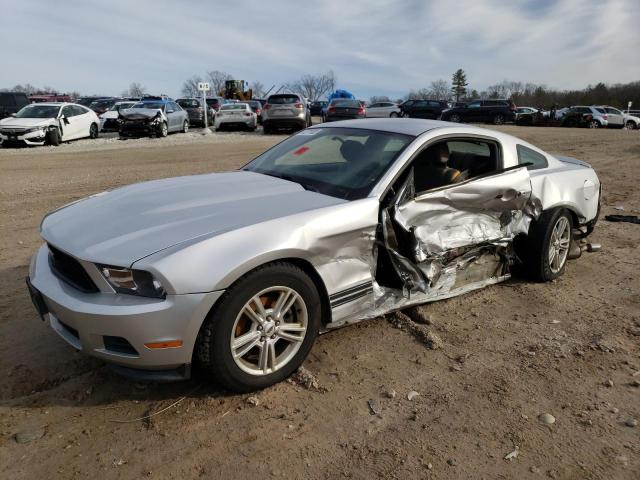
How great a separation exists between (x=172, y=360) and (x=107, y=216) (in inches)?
41.7

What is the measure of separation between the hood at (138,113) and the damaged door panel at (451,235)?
16.7 meters

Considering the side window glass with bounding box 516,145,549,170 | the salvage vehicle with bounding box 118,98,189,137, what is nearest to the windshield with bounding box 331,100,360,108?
the salvage vehicle with bounding box 118,98,189,137

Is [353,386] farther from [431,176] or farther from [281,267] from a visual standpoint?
[431,176]

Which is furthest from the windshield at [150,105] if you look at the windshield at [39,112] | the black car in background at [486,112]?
the black car in background at [486,112]

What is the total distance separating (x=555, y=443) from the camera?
242 centimetres

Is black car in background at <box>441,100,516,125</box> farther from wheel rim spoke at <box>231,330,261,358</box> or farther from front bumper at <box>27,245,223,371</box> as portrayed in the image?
front bumper at <box>27,245,223,371</box>

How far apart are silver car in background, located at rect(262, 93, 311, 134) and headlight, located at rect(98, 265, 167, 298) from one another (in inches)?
689

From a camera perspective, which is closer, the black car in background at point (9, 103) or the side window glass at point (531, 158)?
the side window glass at point (531, 158)

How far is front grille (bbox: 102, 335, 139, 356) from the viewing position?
242 cm

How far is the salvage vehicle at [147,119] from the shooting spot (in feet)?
58.7

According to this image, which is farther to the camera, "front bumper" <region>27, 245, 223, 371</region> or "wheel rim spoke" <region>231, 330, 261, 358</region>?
"wheel rim spoke" <region>231, 330, 261, 358</region>

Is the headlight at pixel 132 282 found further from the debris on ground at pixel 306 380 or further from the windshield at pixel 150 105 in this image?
the windshield at pixel 150 105

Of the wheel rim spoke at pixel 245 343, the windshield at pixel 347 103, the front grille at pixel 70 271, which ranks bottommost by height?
the wheel rim spoke at pixel 245 343

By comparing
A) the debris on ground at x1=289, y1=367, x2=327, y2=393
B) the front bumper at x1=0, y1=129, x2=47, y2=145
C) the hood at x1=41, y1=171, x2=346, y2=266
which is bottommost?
the debris on ground at x1=289, y1=367, x2=327, y2=393
